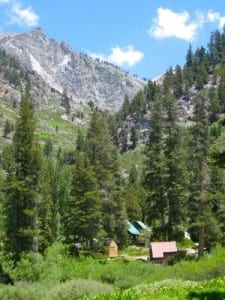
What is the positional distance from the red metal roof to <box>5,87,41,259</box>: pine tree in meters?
15.0

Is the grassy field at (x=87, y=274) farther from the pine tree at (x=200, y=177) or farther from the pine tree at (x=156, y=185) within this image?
the pine tree at (x=156, y=185)

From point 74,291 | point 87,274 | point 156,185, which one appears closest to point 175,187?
point 156,185

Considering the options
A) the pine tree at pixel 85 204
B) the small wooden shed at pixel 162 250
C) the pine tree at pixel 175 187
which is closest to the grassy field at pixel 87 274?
the small wooden shed at pixel 162 250

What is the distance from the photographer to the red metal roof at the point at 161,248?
2108 inches

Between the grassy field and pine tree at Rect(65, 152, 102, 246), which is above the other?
pine tree at Rect(65, 152, 102, 246)

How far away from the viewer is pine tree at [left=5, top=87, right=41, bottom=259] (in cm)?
4328

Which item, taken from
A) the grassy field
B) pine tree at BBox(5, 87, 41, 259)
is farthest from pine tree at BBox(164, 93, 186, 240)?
pine tree at BBox(5, 87, 41, 259)

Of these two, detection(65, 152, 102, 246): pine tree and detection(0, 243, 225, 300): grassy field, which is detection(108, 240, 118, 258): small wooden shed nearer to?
detection(65, 152, 102, 246): pine tree

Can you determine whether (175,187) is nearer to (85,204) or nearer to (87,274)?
(85,204)

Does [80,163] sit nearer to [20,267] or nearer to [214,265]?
[20,267]

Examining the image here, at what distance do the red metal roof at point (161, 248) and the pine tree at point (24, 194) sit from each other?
49.1 feet

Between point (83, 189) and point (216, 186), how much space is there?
16574 millimetres

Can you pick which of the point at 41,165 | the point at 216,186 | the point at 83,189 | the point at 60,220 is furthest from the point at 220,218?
the point at 60,220

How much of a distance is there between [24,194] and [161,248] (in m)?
17.1
